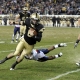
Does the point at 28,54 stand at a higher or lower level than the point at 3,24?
higher

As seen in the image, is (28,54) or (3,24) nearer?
(28,54)

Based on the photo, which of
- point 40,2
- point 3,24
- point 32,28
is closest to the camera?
point 32,28

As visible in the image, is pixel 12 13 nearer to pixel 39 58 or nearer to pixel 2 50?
pixel 2 50

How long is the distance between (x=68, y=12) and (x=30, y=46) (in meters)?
30.4

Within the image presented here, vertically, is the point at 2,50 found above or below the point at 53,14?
above

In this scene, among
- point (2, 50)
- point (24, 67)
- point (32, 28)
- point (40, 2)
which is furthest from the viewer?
point (40, 2)

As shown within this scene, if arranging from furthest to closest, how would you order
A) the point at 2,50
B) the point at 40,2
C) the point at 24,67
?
the point at 40,2 < the point at 2,50 < the point at 24,67

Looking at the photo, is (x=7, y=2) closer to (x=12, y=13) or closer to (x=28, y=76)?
(x=12, y=13)

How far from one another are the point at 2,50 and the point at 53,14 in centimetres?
2588

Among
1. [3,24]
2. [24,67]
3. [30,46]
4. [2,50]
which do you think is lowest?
[3,24]

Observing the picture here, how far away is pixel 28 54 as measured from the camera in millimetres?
10055

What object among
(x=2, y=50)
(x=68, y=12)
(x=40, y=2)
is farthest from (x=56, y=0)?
(x=2, y=50)

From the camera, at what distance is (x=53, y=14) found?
40.6 meters

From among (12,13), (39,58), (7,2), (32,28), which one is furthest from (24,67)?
(7,2)
